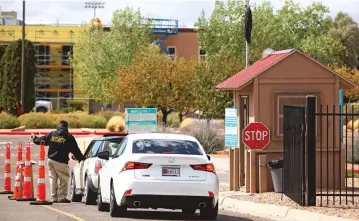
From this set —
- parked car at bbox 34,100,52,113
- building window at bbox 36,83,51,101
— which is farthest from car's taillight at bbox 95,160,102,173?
building window at bbox 36,83,51,101


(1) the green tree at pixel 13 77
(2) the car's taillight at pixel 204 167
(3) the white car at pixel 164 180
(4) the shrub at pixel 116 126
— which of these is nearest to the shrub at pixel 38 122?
(4) the shrub at pixel 116 126

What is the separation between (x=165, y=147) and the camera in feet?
61.2

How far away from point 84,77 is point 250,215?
251 feet

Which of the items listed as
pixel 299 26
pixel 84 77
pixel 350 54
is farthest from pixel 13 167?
pixel 350 54

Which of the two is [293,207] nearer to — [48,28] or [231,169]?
[231,169]

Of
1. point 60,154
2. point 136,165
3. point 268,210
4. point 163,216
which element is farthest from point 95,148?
point 136,165

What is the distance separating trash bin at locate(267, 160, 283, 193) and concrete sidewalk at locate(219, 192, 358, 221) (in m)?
1.09

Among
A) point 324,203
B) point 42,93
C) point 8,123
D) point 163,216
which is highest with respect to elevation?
point 42,93

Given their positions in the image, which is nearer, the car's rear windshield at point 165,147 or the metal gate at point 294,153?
the car's rear windshield at point 165,147

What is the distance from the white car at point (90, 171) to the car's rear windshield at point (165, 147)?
2.55 metres

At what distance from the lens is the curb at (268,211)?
1845 centimetres

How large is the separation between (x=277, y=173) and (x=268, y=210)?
115 inches

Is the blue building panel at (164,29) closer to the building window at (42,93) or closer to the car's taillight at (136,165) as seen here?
the building window at (42,93)

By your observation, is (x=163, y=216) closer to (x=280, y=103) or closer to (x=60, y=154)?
(x=60, y=154)
